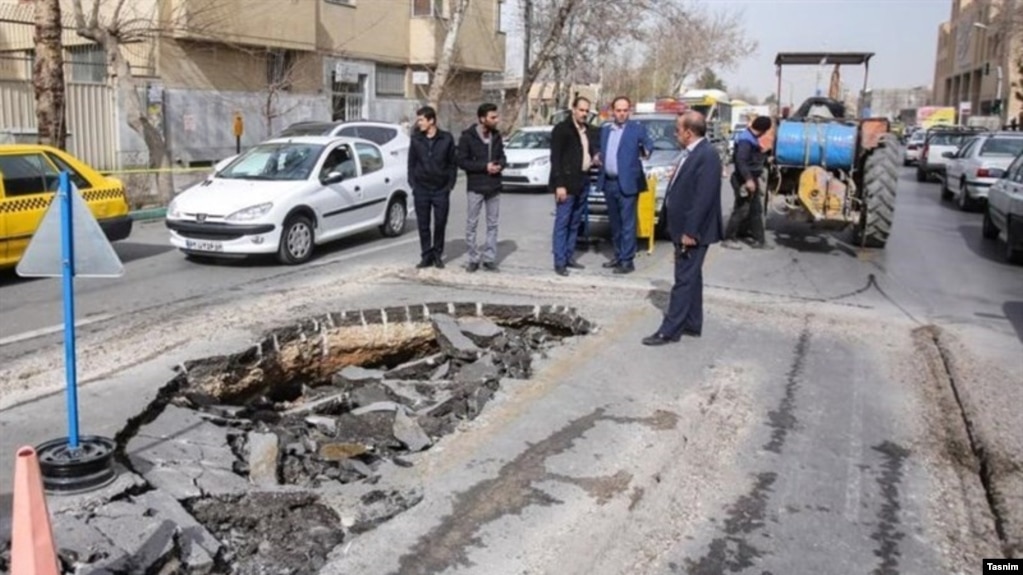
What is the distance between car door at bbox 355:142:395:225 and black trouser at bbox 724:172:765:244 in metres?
4.96

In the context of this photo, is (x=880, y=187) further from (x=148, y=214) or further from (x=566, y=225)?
(x=148, y=214)

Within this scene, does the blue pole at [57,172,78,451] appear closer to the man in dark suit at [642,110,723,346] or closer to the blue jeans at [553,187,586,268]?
the man in dark suit at [642,110,723,346]

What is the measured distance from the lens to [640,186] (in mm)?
9695

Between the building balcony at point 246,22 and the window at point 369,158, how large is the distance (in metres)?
9.17

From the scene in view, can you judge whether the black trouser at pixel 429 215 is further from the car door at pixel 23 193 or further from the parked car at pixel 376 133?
the parked car at pixel 376 133

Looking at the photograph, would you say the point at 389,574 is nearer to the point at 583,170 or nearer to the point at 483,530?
the point at 483,530

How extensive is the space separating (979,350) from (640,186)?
3.78 m

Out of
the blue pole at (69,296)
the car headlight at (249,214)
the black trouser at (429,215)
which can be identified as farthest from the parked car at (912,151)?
the blue pole at (69,296)

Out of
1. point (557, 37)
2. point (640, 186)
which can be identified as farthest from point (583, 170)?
point (557, 37)

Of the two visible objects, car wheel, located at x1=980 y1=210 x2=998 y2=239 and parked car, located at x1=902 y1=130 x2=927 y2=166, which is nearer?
car wheel, located at x1=980 y1=210 x2=998 y2=239

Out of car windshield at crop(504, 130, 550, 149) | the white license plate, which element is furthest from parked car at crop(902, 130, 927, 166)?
the white license plate

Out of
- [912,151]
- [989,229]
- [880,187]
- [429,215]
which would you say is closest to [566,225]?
[429,215]

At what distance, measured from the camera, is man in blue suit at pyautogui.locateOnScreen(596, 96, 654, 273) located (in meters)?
9.53

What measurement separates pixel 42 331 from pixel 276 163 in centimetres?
460
